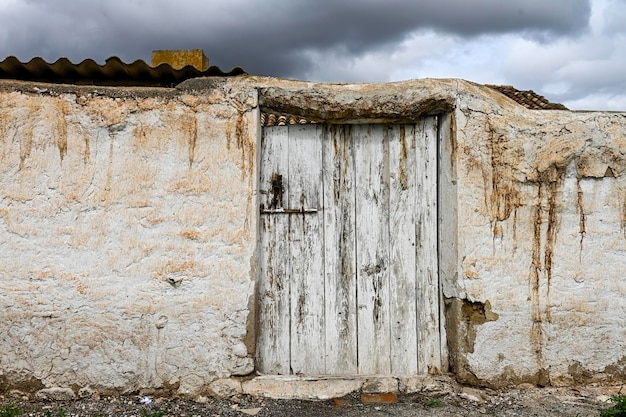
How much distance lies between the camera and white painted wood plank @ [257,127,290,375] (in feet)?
11.7

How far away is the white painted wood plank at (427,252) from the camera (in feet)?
11.9

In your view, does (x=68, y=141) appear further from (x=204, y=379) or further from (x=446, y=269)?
(x=446, y=269)

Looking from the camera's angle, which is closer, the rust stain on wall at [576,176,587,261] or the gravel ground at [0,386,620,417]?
the gravel ground at [0,386,620,417]

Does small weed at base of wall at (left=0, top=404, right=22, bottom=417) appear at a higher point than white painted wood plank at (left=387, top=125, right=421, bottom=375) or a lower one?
lower

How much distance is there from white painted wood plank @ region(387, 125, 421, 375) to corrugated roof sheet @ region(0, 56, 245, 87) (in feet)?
3.85

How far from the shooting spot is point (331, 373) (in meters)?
3.61

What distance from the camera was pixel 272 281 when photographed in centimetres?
359

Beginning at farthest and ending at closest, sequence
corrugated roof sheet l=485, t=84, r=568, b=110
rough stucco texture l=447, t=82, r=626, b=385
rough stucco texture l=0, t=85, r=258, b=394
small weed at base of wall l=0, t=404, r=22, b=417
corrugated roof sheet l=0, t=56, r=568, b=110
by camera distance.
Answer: corrugated roof sheet l=485, t=84, r=568, b=110 → corrugated roof sheet l=0, t=56, r=568, b=110 → rough stucco texture l=447, t=82, r=626, b=385 → rough stucco texture l=0, t=85, r=258, b=394 → small weed at base of wall l=0, t=404, r=22, b=417

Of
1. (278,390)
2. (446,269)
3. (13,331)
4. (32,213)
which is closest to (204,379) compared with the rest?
(278,390)

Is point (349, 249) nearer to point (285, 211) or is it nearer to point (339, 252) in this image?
point (339, 252)

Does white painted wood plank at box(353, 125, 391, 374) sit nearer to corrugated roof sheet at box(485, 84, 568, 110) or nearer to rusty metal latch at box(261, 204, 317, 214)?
rusty metal latch at box(261, 204, 317, 214)

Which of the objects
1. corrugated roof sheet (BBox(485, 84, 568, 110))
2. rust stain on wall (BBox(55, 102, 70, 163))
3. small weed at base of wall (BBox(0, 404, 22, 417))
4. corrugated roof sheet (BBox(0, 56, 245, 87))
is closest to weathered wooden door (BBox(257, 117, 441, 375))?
corrugated roof sheet (BBox(0, 56, 245, 87))

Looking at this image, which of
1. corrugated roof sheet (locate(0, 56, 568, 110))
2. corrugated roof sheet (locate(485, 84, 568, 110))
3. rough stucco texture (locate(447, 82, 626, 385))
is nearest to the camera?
rough stucco texture (locate(447, 82, 626, 385))

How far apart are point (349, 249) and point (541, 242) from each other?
1220mm
